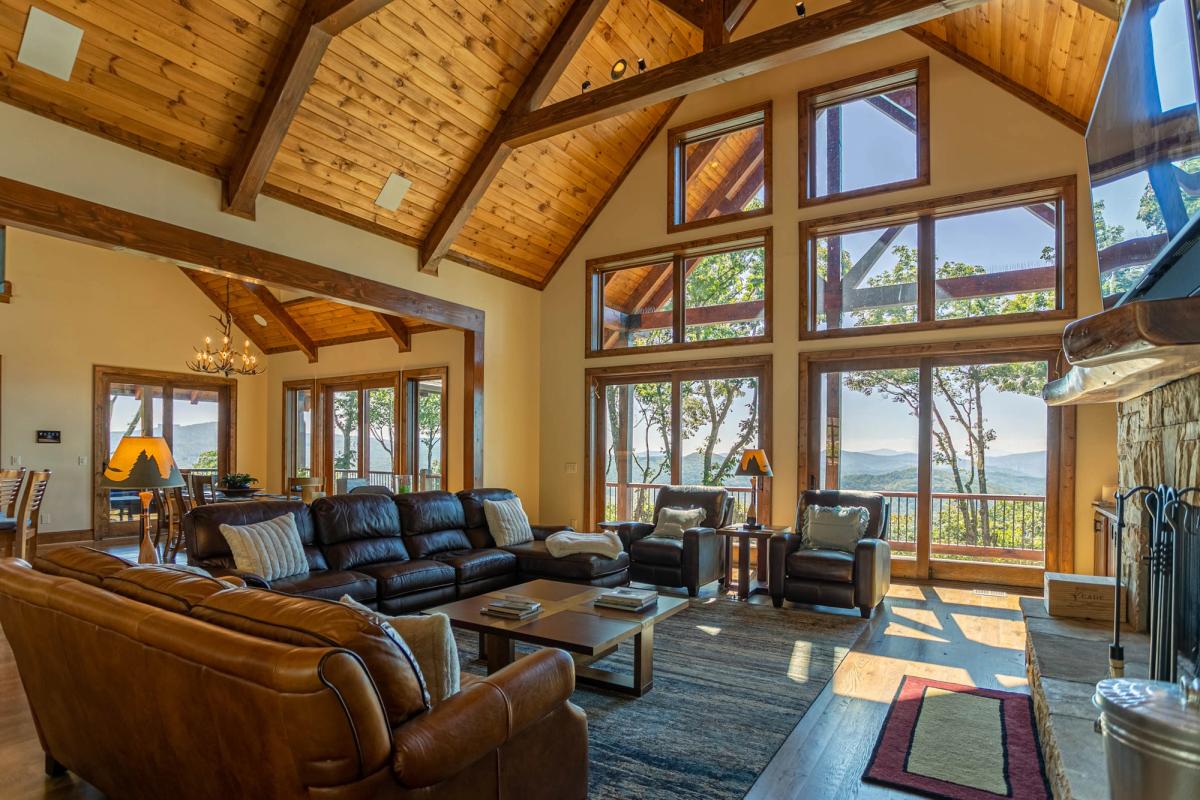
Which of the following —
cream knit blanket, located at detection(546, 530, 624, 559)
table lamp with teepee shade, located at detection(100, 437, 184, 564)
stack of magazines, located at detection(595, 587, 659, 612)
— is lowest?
cream knit blanket, located at detection(546, 530, 624, 559)

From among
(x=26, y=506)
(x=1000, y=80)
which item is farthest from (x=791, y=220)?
(x=26, y=506)

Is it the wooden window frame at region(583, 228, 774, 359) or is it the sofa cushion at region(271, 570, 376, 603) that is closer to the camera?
the sofa cushion at region(271, 570, 376, 603)

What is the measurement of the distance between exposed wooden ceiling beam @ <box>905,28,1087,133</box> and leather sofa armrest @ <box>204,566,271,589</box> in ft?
23.5

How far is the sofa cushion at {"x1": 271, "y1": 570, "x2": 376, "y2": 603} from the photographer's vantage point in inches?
159

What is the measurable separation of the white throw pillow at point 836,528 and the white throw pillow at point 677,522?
99 centimetres

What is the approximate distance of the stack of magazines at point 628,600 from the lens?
3539mm

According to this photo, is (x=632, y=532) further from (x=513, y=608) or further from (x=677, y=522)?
(x=513, y=608)

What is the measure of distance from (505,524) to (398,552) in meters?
1.01

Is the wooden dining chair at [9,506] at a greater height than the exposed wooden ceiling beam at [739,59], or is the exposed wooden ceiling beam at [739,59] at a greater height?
the exposed wooden ceiling beam at [739,59]

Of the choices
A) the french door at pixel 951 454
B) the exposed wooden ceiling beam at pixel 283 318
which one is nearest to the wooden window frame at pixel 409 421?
the exposed wooden ceiling beam at pixel 283 318

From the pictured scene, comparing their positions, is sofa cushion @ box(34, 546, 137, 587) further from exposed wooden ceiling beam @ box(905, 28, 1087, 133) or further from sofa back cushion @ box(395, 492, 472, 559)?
exposed wooden ceiling beam @ box(905, 28, 1087, 133)

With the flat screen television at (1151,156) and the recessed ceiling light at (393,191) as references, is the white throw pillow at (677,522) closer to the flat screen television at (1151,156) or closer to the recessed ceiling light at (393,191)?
the flat screen television at (1151,156)

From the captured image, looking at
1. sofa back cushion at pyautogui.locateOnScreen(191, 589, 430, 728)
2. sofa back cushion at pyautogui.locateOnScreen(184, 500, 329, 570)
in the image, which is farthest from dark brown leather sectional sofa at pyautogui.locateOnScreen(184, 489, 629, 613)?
sofa back cushion at pyautogui.locateOnScreen(191, 589, 430, 728)

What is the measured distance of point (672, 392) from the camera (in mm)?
7605
